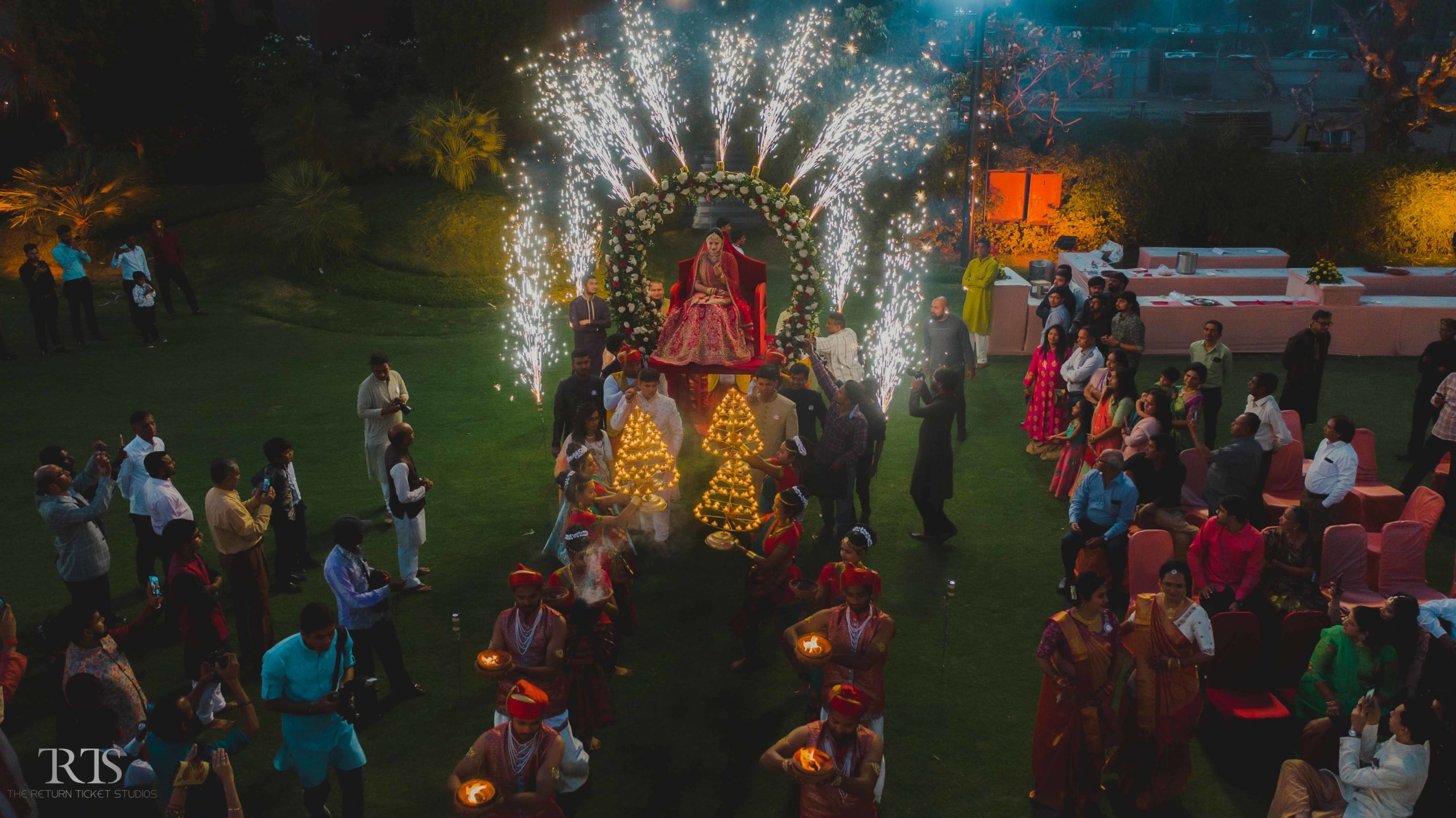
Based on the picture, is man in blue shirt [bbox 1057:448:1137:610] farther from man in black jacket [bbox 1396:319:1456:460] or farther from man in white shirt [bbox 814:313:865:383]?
man in black jacket [bbox 1396:319:1456:460]

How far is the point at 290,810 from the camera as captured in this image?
5816 millimetres

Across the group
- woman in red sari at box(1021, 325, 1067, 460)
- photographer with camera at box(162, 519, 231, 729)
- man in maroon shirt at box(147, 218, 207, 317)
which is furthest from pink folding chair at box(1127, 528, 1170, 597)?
man in maroon shirt at box(147, 218, 207, 317)

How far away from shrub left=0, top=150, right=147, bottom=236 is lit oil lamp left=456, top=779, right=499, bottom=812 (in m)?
20.5

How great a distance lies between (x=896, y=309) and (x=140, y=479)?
39.4ft

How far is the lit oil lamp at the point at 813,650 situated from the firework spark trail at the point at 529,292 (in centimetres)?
785

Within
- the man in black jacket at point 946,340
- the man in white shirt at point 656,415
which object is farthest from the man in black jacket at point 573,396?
the man in black jacket at point 946,340

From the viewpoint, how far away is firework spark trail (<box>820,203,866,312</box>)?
1683 centimetres

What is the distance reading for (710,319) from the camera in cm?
1144

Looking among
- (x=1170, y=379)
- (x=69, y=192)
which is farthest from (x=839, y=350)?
(x=69, y=192)

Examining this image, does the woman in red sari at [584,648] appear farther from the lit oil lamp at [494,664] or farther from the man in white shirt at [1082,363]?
the man in white shirt at [1082,363]

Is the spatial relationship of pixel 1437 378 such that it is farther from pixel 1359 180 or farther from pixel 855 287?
pixel 1359 180

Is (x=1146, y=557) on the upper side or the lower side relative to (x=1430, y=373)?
lower

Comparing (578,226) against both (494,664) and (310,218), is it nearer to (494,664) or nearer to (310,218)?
(310,218)

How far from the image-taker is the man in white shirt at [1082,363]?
33.0 ft
